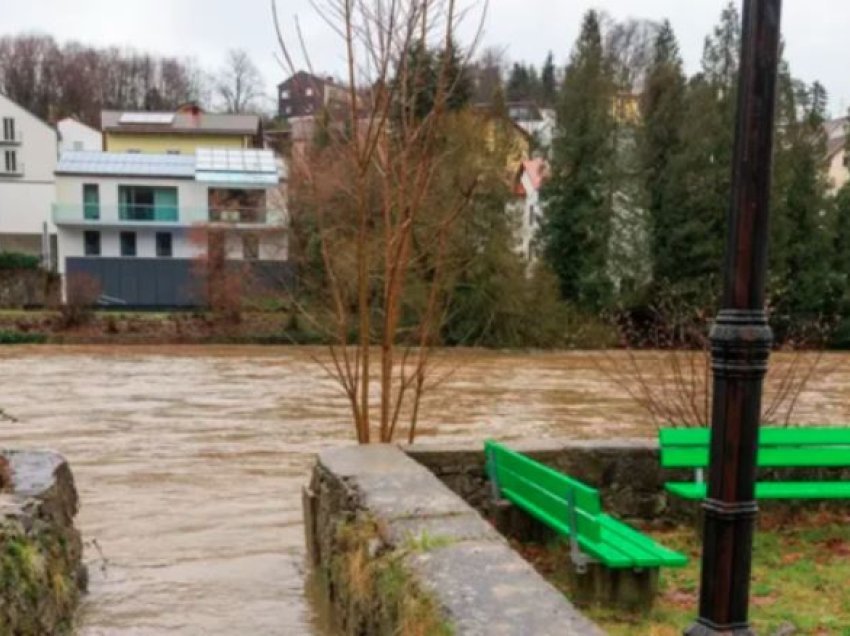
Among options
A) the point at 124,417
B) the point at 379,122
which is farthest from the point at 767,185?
the point at 124,417

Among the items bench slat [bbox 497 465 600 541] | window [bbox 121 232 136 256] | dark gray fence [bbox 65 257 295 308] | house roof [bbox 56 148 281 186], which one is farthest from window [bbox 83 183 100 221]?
bench slat [bbox 497 465 600 541]

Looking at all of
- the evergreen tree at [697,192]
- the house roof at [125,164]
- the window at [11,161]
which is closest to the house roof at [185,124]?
the window at [11,161]

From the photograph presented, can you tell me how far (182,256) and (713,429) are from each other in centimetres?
4414

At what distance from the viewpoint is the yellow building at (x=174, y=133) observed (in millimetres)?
52781

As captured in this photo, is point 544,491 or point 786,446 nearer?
point 544,491

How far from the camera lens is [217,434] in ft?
49.4

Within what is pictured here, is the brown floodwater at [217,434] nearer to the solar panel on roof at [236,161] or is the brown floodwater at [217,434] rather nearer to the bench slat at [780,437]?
the bench slat at [780,437]

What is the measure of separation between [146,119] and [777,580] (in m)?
53.0

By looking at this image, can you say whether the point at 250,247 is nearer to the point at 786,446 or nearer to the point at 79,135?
the point at 79,135

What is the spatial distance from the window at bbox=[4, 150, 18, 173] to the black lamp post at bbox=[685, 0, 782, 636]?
5430cm

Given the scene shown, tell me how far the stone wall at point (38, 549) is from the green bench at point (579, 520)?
2.47m

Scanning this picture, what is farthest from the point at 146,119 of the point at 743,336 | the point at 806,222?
the point at 743,336

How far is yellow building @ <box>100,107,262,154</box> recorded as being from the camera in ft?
173

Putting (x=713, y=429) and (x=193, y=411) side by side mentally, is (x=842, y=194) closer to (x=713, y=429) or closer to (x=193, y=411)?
(x=193, y=411)
